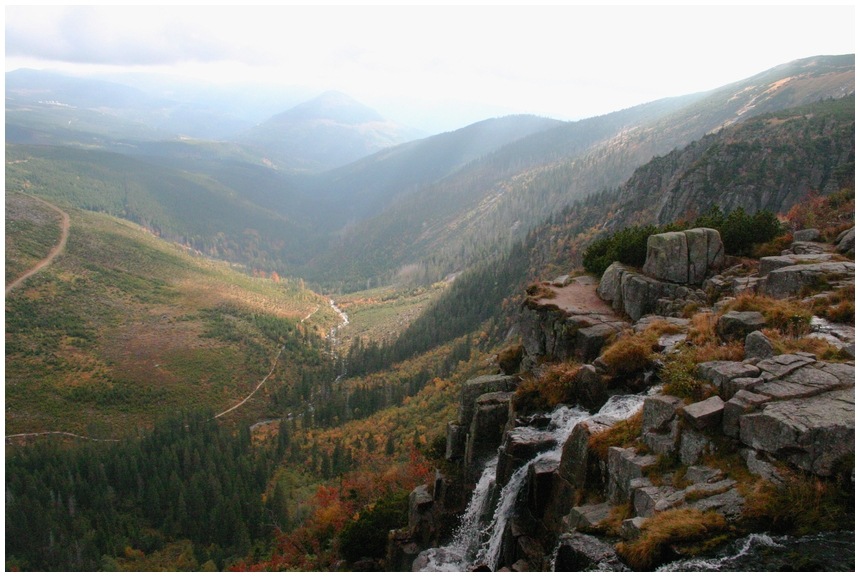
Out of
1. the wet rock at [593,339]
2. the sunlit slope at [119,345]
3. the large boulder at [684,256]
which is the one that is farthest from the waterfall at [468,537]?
the sunlit slope at [119,345]

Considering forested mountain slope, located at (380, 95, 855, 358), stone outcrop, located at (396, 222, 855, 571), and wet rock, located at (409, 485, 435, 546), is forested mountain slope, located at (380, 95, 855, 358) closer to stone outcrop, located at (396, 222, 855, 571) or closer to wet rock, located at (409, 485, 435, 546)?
stone outcrop, located at (396, 222, 855, 571)

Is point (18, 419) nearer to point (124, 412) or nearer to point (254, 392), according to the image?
point (124, 412)

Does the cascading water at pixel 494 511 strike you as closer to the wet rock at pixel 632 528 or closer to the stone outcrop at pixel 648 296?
the wet rock at pixel 632 528

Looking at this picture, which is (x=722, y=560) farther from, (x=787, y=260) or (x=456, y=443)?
(x=787, y=260)

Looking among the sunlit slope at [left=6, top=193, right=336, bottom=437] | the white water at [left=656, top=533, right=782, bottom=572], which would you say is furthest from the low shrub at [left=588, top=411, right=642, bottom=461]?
the sunlit slope at [left=6, top=193, right=336, bottom=437]

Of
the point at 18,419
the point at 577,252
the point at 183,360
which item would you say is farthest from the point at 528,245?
the point at 18,419

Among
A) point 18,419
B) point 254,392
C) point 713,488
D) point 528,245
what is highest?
point 713,488

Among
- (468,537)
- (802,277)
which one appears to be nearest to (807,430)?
(802,277)
